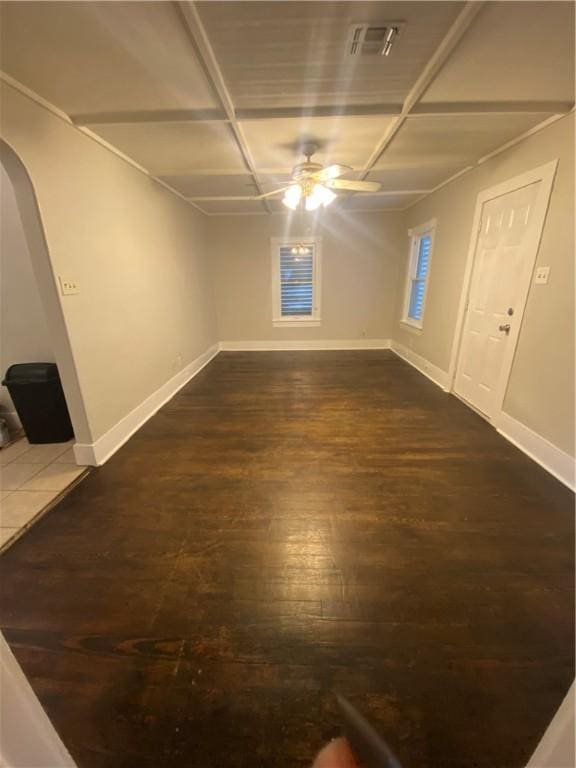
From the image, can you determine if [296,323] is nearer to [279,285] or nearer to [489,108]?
[279,285]

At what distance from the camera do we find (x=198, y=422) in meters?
3.19

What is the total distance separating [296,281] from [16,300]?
4136 millimetres

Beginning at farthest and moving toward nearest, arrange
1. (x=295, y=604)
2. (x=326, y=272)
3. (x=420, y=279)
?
(x=326, y=272) → (x=420, y=279) → (x=295, y=604)

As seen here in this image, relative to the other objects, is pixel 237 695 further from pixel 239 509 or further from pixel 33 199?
pixel 33 199

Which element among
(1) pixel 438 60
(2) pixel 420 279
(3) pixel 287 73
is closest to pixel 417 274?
(2) pixel 420 279

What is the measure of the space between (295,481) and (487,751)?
1.47 metres

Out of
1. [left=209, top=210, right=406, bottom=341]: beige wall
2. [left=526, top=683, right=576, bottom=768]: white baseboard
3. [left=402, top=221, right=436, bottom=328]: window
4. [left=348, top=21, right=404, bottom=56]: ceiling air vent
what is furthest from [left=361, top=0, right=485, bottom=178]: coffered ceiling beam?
[left=209, top=210, right=406, bottom=341]: beige wall

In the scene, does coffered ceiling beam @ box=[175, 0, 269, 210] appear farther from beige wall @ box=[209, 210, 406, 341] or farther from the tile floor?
beige wall @ box=[209, 210, 406, 341]

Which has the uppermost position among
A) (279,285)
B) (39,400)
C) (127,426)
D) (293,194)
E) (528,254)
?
(293,194)

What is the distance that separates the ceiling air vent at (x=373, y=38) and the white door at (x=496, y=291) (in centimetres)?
175

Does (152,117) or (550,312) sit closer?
(152,117)

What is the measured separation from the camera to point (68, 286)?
215cm

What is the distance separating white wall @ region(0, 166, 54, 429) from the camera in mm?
2508

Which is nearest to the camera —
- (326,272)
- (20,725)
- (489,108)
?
(20,725)
